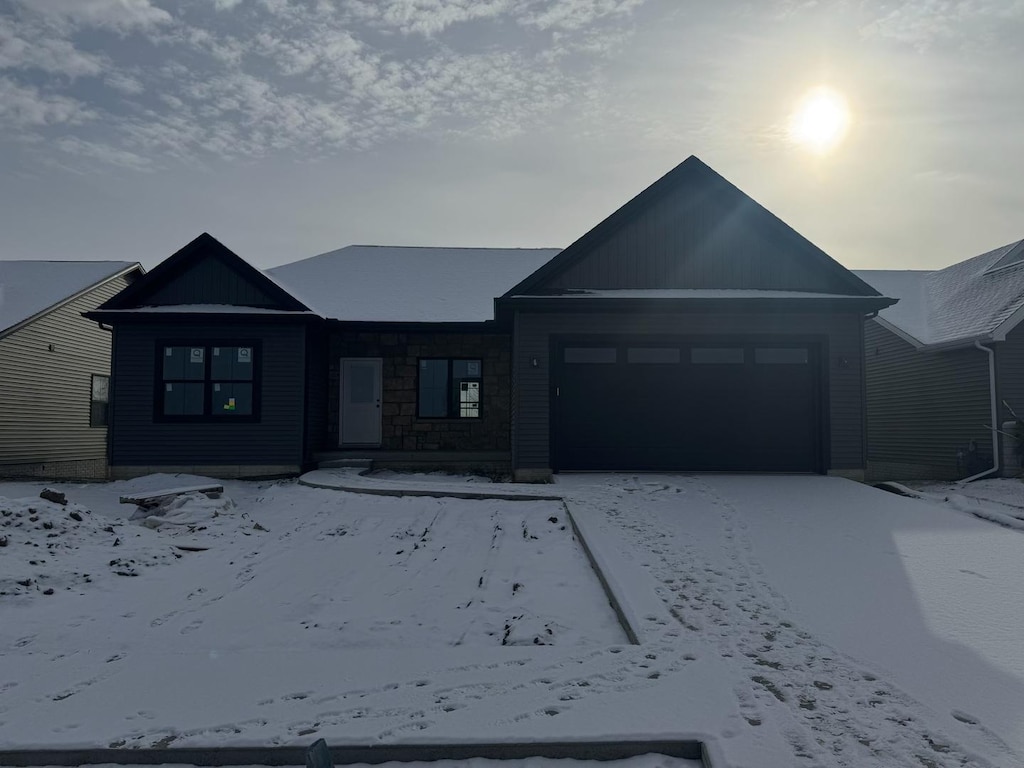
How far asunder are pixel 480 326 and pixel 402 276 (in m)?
3.61

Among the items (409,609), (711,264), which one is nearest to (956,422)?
(711,264)

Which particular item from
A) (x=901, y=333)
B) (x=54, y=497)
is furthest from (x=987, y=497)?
(x=54, y=497)

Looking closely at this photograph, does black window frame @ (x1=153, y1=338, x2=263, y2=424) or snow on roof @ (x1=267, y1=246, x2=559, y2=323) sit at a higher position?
snow on roof @ (x1=267, y1=246, x2=559, y2=323)

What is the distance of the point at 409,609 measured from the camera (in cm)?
544

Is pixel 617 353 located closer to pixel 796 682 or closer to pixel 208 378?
pixel 796 682

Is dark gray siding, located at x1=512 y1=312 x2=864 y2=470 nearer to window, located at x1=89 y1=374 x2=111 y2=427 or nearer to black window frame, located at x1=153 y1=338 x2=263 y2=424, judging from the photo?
black window frame, located at x1=153 y1=338 x2=263 y2=424

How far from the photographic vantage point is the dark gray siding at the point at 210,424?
12.9m

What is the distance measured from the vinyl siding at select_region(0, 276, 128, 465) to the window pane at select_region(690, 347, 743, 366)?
15.9m

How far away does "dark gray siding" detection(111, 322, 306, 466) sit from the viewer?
12.9 meters

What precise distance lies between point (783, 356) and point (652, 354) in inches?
95.0

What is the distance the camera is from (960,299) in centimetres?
1650

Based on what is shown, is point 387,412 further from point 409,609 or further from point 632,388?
point 409,609

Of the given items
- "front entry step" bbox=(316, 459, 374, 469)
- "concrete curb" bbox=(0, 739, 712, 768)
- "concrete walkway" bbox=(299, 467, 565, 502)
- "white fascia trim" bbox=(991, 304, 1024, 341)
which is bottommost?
"concrete curb" bbox=(0, 739, 712, 768)

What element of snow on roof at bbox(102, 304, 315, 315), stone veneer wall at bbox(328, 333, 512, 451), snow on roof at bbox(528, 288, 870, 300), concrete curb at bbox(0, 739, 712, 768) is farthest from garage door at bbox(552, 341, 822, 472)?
concrete curb at bbox(0, 739, 712, 768)
